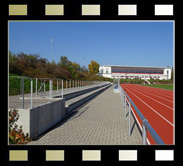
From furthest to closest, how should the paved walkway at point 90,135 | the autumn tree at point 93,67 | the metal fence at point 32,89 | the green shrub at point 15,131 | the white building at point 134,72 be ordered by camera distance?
1. the white building at point 134,72
2. the autumn tree at point 93,67
3. the metal fence at point 32,89
4. the paved walkway at point 90,135
5. the green shrub at point 15,131

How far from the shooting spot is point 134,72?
10338cm

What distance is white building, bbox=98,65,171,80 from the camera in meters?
102

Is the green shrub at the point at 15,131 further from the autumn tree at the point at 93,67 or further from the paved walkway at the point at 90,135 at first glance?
the autumn tree at the point at 93,67

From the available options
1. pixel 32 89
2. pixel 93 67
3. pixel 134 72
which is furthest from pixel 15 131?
pixel 134 72

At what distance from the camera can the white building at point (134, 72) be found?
102312 millimetres

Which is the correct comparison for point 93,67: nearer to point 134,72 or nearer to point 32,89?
point 134,72

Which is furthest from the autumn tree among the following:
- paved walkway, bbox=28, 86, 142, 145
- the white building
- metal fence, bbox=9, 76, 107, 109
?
paved walkway, bbox=28, 86, 142, 145

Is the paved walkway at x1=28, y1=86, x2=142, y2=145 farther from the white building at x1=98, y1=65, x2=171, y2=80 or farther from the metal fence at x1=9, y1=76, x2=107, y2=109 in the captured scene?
the white building at x1=98, y1=65, x2=171, y2=80

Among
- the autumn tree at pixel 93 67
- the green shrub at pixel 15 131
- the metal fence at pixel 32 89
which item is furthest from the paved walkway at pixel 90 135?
the autumn tree at pixel 93 67

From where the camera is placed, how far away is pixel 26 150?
2.79 meters
